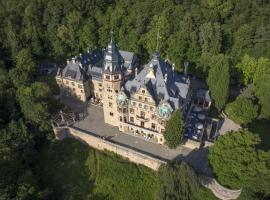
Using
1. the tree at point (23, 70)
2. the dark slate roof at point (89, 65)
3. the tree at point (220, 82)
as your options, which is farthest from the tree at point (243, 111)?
the tree at point (23, 70)

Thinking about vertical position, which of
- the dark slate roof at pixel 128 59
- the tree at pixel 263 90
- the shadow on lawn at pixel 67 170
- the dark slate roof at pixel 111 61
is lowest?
the shadow on lawn at pixel 67 170

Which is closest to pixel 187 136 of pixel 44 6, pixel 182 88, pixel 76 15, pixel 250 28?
pixel 182 88

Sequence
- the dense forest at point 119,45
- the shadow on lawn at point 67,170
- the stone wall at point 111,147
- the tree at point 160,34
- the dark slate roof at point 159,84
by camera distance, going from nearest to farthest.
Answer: the stone wall at point 111,147, the dark slate roof at point 159,84, the shadow on lawn at point 67,170, the dense forest at point 119,45, the tree at point 160,34

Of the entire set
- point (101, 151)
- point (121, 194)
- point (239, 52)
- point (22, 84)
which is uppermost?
point (239, 52)

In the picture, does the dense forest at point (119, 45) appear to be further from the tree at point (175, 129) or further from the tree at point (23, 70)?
the tree at point (175, 129)

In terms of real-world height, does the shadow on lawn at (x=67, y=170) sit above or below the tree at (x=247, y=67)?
below

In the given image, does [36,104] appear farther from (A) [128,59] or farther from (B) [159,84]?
(B) [159,84]

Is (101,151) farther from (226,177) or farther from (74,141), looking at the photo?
(226,177)
